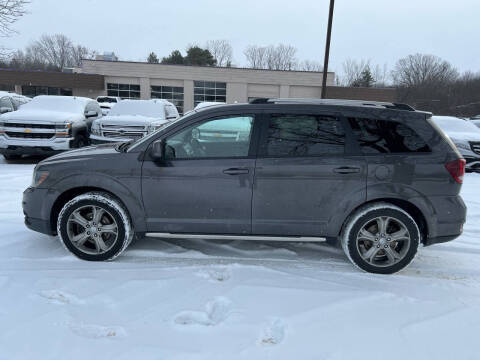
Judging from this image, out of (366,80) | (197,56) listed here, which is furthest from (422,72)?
(197,56)

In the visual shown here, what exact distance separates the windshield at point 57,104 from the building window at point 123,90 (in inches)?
1257

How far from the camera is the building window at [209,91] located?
138 ft

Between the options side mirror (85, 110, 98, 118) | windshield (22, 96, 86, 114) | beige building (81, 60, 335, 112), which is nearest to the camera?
windshield (22, 96, 86, 114)

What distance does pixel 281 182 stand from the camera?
3.81 m

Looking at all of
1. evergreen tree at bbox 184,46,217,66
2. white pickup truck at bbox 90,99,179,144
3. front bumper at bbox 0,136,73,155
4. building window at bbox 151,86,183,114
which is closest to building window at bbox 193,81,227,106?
building window at bbox 151,86,183,114

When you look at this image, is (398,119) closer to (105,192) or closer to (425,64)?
(105,192)

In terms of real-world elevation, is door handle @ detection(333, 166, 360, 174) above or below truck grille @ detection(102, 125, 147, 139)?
above

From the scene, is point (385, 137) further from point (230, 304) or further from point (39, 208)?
point (39, 208)

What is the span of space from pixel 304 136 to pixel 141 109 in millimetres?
8700

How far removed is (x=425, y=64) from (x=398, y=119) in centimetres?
7300

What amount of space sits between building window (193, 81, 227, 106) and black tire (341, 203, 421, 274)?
129 ft

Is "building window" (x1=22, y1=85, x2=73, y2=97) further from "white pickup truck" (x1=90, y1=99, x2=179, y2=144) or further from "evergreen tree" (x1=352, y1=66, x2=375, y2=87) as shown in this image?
"evergreen tree" (x1=352, y1=66, x2=375, y2=87)

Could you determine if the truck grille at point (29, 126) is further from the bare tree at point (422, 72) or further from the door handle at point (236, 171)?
the bare tree at point (422, 72)

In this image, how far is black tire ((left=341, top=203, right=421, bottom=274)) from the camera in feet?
12.4
